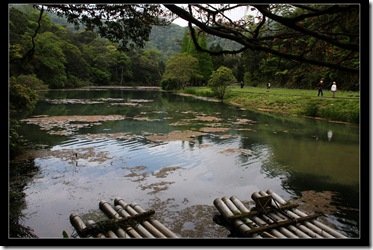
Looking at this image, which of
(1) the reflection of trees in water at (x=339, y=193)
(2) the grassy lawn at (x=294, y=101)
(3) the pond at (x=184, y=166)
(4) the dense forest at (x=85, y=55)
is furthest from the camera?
(2) the grassy lawn at (x=294, y=101)

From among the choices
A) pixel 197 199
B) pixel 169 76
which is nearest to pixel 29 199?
pixel 197 199

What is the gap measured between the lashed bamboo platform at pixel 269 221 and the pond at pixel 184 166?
0.32 meters

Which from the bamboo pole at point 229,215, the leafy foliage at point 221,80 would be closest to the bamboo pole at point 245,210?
the bamboo pole at point 229,215

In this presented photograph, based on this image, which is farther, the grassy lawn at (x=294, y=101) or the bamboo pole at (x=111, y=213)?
the grassy lawn at (x=294, y=101)

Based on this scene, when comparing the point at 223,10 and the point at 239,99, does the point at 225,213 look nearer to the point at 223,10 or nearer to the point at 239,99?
the point at 223,10

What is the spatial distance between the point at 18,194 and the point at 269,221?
166 inches

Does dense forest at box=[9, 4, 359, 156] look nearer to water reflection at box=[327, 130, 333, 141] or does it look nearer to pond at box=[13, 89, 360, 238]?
pond at box=[13, 89, 360, 238]

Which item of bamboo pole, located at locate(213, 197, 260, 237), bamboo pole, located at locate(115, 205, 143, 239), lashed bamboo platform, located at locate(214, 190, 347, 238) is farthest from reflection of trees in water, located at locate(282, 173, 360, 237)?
bamboo pole, located at locate(115, 205, 143, 239)

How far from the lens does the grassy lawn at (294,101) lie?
14664 mm

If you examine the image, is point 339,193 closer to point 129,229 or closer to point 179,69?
point 129,229

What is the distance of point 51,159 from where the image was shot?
900 centimetres

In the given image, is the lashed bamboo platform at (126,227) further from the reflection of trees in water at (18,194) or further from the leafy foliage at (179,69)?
the leafy foliage at (179,69)

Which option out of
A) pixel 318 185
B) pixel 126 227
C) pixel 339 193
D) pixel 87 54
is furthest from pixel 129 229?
pixel 87 54

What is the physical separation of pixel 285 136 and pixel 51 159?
751 cm
